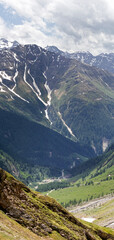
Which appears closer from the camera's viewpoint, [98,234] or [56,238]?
[56,238]

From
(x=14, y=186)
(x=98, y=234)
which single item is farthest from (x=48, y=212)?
(x=98, y=234)

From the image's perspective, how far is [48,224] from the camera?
65.9 metres

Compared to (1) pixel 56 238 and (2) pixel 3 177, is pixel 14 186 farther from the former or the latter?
(1) pixel 56 238

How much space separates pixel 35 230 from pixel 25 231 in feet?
21.6

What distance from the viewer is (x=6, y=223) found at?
5147 cm

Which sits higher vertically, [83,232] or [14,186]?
[14,186]

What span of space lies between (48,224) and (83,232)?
18.5 metres

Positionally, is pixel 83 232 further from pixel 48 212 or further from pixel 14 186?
pixel 14 186

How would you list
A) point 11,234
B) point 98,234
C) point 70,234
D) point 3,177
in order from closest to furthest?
point 11,234
point 3,177
point 70,234
point 98,234

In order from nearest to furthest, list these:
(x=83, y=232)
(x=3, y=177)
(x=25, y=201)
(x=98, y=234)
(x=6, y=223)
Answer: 1. (x=6, y=223)
2. (x=3, y=177)
3. (x=25, y=201)
4. (x=83, y=232)
5. (x=98, y=234)

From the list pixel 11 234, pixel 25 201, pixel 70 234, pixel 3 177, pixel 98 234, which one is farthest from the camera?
pixel 98 234

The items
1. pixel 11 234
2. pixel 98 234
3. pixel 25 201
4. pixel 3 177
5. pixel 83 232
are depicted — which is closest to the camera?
pixel 11 234

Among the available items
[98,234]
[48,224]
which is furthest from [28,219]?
[98,234]

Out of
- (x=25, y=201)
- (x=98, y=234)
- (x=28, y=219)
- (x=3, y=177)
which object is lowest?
(x=98, y=234)
